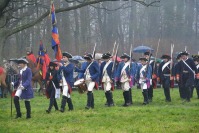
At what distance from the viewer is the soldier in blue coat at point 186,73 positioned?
1683 centimetres

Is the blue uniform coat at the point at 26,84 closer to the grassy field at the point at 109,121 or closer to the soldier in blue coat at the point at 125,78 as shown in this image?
the grassy field at the point at 109,121

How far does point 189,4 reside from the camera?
52031 millimetres

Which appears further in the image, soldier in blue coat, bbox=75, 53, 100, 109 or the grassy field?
soldier in blue coat, bbox=75, 53, 100, 109

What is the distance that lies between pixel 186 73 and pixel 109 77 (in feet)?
10.6

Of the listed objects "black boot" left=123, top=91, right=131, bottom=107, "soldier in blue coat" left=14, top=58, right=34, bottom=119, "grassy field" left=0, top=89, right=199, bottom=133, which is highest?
"soldier in blue coat" left=14, top=58, right=34, bottom=119

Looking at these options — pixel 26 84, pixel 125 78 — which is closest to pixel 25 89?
pixel 26 84

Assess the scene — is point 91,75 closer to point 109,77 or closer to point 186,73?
point 109,77

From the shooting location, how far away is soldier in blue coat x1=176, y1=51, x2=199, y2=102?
55.2 feet

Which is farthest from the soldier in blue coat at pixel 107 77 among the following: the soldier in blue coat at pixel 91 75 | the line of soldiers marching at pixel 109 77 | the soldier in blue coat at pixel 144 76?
the soldier in blue coat at pixel 144 76

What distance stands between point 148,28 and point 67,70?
39.1m

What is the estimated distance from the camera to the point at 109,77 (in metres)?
15.5

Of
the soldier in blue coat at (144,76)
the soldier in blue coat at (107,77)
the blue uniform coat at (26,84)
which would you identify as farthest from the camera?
the soldier in blue coat at (144,76)

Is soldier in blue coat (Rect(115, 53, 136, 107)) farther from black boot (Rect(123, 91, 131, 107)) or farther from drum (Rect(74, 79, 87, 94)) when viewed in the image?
drum (Rect(74, 79, 87, 94))

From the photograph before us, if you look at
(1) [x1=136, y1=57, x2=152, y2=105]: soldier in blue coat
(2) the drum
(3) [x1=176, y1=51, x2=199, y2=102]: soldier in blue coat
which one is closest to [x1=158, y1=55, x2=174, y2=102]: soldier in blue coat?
(3) [x1=176, y1=51, x2=199, y2=102]: soldier in blue coat
